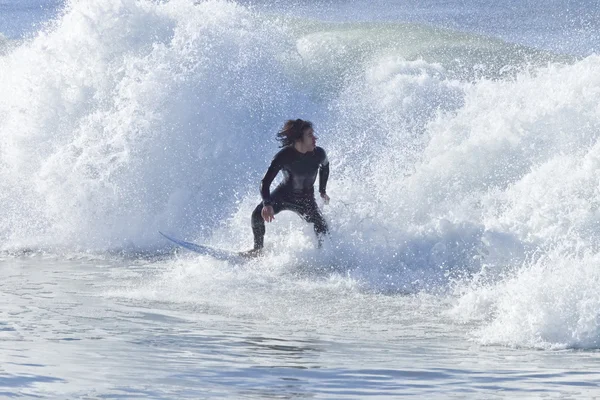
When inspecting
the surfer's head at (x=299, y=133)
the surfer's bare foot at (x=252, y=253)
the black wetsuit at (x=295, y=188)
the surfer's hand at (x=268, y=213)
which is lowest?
the surfer's bare foot at (x=252, y=253)

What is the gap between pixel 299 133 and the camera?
35.8ft

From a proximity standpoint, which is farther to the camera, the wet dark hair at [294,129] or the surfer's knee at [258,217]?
the surfer's knee at [258,217]

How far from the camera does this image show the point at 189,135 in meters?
15.9

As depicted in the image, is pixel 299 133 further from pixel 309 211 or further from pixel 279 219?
pixel 279 219

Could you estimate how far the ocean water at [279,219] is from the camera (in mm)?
6723

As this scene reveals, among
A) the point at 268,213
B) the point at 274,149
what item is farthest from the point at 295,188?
the point at 274,149

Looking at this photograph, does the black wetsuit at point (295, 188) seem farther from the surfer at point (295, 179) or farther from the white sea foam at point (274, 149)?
the white sea foam at point (274, 149)

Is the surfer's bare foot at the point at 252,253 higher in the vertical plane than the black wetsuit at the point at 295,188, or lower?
lower

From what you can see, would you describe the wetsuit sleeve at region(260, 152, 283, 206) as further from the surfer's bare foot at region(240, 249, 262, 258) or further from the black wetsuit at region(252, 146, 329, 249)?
the surfer's bare foot at region(240, 249, 262, 258)

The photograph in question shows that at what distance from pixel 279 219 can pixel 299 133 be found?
183 centimetres

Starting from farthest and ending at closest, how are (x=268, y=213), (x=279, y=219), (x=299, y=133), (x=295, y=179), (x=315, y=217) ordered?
(x=279, y=219), (x=315, y=217), (x=295, y=179), (x=299, y=133), (x=268, y=213)

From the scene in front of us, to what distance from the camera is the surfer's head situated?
35.6 feet

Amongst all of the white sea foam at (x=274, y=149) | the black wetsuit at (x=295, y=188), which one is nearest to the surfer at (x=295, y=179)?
the black wetsuit at (x=295, y=188)

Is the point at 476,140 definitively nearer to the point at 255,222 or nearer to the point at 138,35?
the point at 255,222
